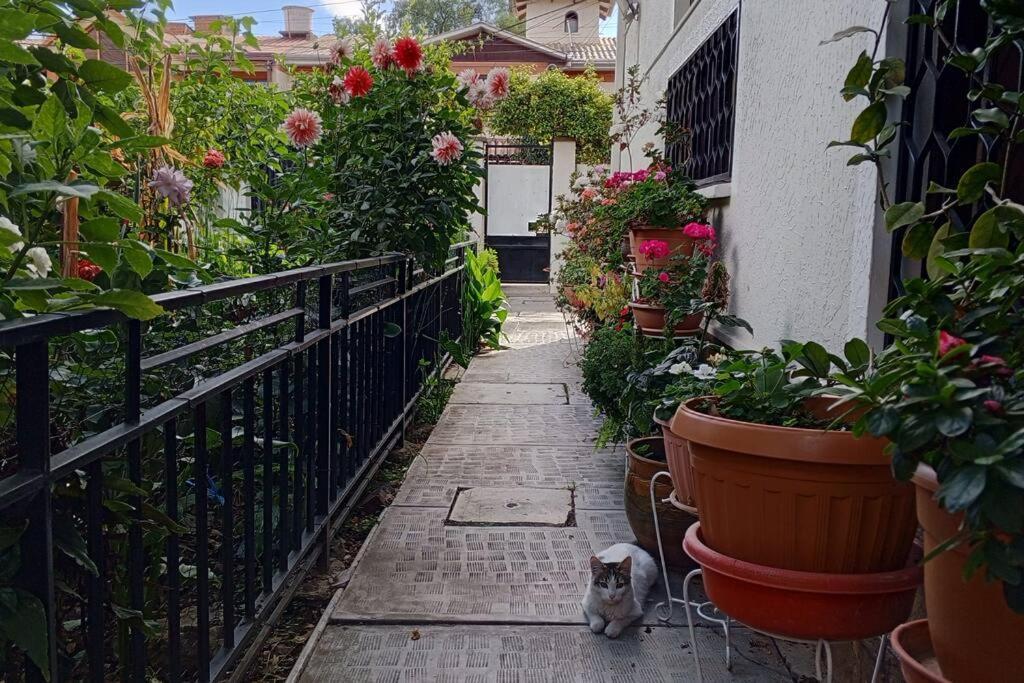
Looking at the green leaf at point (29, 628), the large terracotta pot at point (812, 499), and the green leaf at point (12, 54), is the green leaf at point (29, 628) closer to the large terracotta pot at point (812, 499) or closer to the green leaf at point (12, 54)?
the green leaf at point (12, 54)

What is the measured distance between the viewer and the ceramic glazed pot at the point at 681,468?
7.86ft

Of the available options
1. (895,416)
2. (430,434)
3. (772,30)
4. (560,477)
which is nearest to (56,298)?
(895,416)

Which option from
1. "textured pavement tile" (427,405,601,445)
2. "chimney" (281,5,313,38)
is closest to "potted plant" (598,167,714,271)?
"textured pavement tile" (427,405,601,445)

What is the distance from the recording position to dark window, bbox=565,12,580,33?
1223 inches

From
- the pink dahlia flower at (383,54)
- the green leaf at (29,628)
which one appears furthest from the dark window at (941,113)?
the pink dahlia flower at (383,54)

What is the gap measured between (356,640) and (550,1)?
31531 millimetres

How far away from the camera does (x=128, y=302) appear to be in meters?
1.28

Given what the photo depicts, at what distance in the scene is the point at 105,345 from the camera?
1875mm

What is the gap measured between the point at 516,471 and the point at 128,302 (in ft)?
11.4

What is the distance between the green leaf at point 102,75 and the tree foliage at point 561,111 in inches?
584

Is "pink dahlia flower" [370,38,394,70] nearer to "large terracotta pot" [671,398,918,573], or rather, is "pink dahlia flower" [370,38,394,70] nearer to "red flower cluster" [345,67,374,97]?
"red flower cluster" [345,67,374,97]

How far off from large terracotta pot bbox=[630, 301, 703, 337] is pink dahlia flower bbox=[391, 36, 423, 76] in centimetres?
173

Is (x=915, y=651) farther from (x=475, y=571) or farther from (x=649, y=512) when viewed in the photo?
(x=475, y=571)

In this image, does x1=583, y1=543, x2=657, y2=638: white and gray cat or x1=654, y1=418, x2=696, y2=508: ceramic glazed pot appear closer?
x1=654, y1=418, x2=696, y2=508: ceramic glazed pot
